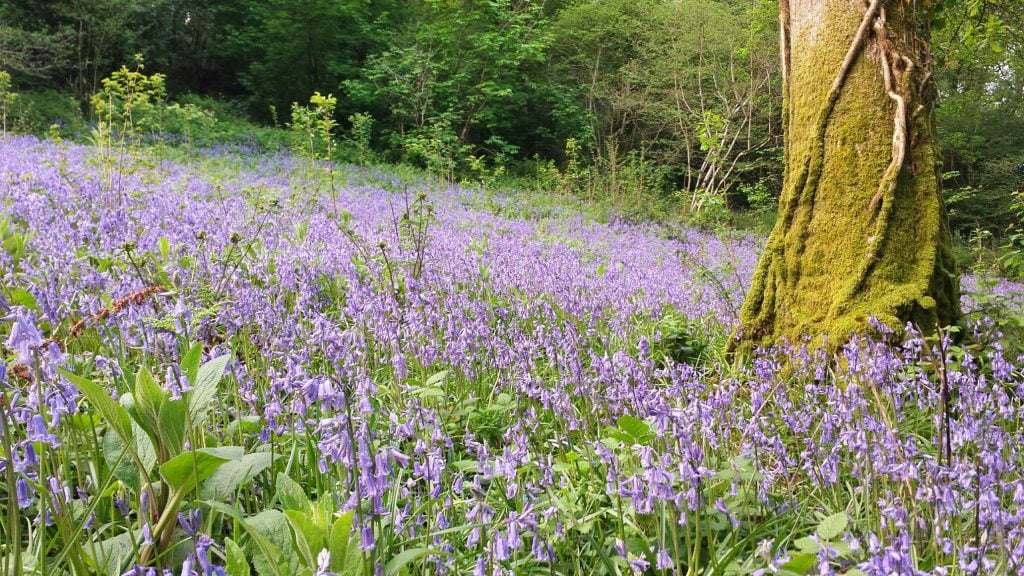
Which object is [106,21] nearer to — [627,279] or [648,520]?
[627,279]

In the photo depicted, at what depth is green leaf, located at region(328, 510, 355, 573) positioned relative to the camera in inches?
Result: 49.9

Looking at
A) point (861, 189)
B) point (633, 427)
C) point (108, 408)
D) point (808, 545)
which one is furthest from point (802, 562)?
point (861, 189)

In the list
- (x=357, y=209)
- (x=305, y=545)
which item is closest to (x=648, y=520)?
(x=305, y=545)

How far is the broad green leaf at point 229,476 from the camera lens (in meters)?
1.51

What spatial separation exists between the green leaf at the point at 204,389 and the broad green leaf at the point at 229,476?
0.13m

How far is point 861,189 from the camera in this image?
11.9 ft

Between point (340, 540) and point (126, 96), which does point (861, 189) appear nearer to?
point (340, 540)

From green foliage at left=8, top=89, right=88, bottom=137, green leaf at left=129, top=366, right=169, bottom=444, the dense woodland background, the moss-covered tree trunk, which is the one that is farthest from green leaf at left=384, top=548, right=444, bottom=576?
green foliage at left=8, top=89, right=88, bottom=137

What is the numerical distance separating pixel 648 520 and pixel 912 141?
2.87 meters

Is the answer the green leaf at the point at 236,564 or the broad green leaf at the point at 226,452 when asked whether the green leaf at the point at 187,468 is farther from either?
the green leaf at the point at 236,564

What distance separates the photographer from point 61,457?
5.98ft

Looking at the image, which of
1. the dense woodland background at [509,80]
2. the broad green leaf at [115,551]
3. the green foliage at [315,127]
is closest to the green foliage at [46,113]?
the dense woodland background at [509,80]

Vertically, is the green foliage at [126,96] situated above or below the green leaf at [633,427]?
above

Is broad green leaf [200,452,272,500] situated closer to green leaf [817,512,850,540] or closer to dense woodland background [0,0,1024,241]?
green leaf [817,512,850,540]
